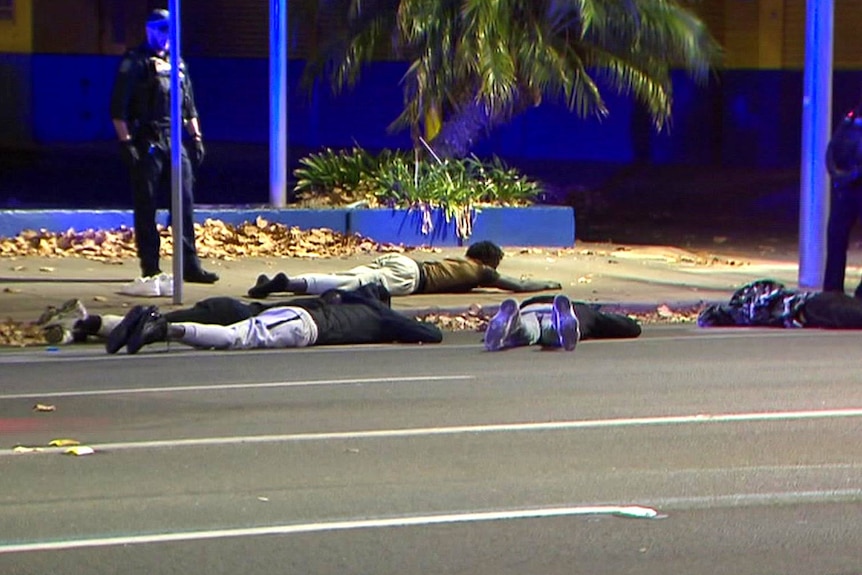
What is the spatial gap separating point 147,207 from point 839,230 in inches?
212

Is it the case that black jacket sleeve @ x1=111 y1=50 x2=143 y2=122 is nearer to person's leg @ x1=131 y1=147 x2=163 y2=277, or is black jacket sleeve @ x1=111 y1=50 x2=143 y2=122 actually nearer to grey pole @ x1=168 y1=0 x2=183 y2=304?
person's leg @ x1=131 y1=147 x2=163 y2=277

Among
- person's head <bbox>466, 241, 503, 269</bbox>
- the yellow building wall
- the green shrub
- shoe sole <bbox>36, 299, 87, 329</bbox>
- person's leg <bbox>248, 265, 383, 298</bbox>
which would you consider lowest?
shoe sole <bbox>36, 299, 87, 329</bbox>

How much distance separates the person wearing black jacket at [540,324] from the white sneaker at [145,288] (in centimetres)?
347

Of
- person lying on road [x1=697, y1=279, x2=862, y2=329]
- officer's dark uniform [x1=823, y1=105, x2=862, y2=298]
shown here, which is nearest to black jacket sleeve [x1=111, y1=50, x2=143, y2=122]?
person lying on road [x1=697, y1=279, x2=862, y2=329]

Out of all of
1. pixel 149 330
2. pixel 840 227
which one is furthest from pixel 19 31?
pixel 149 330

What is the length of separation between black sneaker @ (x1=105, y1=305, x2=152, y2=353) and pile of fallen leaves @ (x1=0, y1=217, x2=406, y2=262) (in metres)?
5.23

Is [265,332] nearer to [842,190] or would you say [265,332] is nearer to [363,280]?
[363,280]

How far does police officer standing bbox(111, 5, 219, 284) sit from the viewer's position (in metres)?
13.1

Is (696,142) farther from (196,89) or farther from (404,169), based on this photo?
(404,169)

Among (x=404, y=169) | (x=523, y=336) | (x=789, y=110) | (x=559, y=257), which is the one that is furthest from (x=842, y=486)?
(x=789, y=110)

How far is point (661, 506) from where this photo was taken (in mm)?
6543

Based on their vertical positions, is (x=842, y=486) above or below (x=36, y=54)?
below

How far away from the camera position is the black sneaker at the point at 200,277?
44.9 ft

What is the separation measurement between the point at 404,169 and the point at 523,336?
7.17 meters
